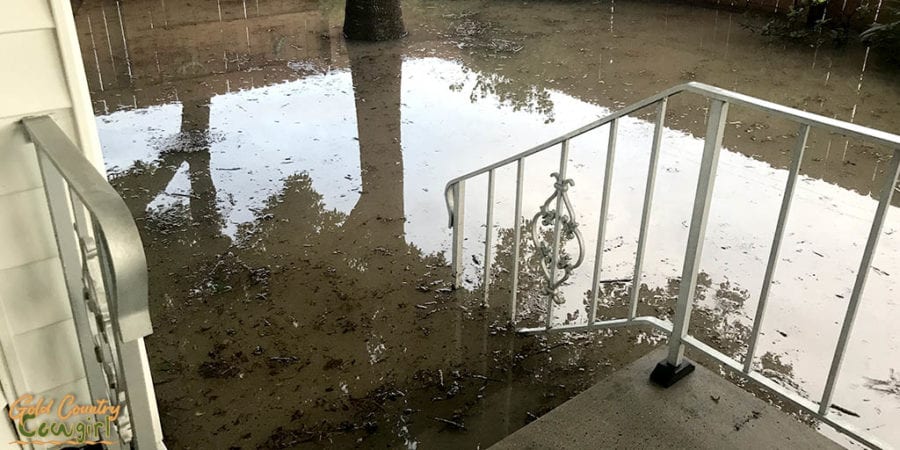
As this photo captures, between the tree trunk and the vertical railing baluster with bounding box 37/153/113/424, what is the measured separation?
6.89m

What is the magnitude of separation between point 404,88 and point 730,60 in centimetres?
361

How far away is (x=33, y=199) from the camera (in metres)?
1.75

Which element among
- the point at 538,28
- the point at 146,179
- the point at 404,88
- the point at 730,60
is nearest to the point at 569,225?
the point at 146,179

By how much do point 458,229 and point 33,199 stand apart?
219 centimetres

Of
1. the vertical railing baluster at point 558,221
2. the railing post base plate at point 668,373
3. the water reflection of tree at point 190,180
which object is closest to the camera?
the railing post base plate at point 668,373

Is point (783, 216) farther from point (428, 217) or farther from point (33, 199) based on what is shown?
point (428, 217)

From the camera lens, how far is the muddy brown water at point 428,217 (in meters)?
2.99

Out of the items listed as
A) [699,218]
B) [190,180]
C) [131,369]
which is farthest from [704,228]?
[190,180]

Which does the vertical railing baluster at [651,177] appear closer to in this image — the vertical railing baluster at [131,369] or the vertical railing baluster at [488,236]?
the vertical railing baluster at [488,236]

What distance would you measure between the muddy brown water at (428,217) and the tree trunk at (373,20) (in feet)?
1.09

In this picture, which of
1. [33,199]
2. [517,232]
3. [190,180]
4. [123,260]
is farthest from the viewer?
[190,180]

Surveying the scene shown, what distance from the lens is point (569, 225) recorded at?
8.84 ft

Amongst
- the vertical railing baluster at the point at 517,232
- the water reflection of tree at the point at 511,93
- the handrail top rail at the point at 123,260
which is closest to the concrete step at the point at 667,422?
the vertical railing baluster at the point at 517,232

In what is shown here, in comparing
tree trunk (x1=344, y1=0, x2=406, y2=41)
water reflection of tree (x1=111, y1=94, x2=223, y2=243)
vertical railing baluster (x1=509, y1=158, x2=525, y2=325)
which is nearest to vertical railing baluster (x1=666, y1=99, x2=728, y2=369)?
vertical railing baluster (x1=509, y1=158, x2=525, y2=325)
